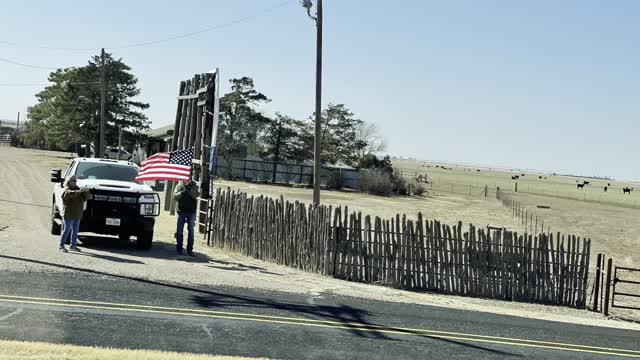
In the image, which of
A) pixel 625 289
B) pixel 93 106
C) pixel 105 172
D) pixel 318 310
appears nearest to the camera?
pixel 318 310

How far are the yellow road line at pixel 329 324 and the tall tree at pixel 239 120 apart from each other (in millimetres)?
50101

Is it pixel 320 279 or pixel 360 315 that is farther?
pixel 320 279

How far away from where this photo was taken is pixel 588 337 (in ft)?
35.8

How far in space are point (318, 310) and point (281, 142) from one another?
5157cm

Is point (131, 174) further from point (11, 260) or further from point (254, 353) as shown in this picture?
point (254, 353)

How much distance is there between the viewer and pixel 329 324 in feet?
32.2

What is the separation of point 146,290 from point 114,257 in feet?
11.4

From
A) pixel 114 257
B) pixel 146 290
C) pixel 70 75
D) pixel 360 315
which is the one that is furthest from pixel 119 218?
pixel 70 75

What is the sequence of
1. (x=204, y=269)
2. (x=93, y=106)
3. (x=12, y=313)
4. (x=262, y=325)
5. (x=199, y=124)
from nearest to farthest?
(x=12, y=313) < (x=262, y=325) < (x=204, y=269) < (x=199, y=124) < (x=93, y=106)

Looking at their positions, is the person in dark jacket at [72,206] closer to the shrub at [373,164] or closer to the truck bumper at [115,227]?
the truck bumper at [115,227]

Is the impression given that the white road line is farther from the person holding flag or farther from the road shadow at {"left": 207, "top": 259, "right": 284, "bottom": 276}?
the person holding flag

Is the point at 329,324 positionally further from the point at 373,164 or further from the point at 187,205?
the point at 373,164

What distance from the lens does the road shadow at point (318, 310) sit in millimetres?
9578

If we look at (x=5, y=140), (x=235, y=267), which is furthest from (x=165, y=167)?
(x=5, y=140)
